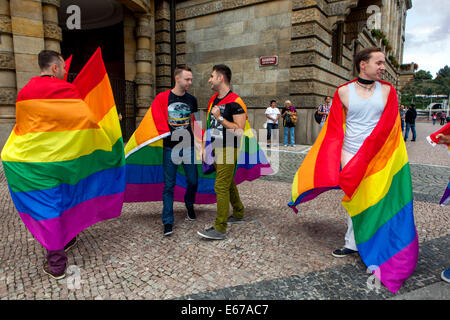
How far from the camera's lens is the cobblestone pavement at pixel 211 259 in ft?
7.66

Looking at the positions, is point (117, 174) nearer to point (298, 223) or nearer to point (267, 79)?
point (298, 223)

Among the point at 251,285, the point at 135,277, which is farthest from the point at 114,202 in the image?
the point at 251,285

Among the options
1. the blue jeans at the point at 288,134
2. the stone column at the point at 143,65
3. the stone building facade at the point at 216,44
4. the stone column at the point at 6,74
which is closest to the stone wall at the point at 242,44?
the stone building facade at the point at 216,44

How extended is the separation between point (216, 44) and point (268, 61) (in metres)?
2.36

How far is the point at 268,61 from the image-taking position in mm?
11023

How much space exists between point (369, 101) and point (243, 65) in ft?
30.8

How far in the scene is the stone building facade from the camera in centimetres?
864

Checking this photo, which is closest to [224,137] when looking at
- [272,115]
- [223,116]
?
[223,116]

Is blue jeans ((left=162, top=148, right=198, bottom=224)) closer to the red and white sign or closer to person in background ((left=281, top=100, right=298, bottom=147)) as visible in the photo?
person in background ((left=281, top=100, right=298, bottom=147))

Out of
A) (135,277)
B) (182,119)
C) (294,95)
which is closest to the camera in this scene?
(135,277)

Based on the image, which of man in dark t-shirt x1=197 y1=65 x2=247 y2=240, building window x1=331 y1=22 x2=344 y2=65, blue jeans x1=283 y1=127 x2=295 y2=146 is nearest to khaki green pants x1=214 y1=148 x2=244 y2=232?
man in dark t-shirt x1=197 y1=65 x2=247 y2=240

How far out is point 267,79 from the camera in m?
11.2

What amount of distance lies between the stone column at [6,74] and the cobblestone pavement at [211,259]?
555 centimetres

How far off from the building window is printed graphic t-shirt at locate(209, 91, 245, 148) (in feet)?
37.8
